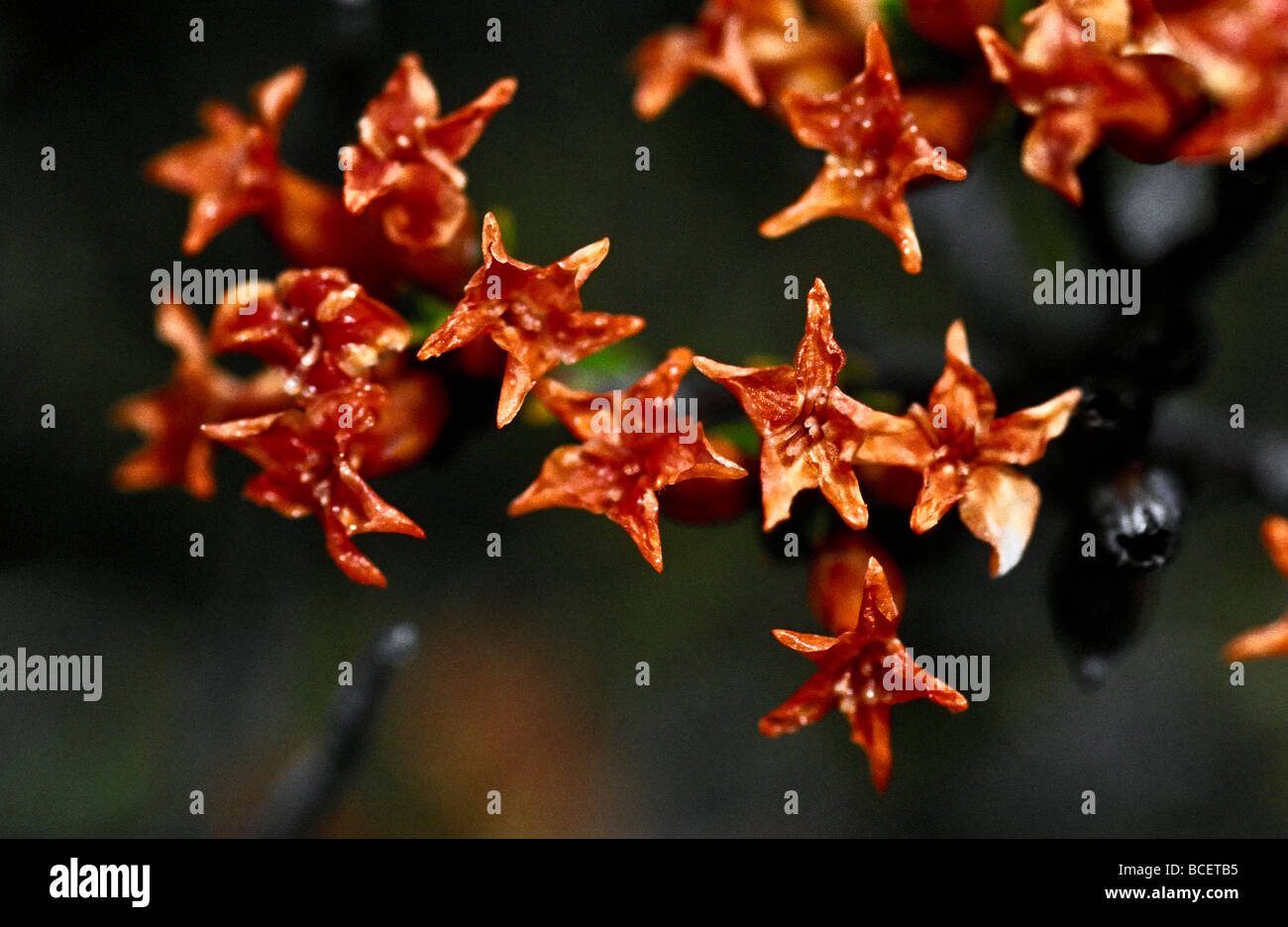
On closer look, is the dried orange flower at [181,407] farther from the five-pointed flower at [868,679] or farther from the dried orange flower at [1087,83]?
the dried orange flower at [1087,83]

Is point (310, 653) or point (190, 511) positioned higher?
point (190, 511)

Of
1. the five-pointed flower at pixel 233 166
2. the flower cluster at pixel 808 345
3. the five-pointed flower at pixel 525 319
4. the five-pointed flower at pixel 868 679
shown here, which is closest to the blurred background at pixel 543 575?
the five-pointed flower at pixel 233 166

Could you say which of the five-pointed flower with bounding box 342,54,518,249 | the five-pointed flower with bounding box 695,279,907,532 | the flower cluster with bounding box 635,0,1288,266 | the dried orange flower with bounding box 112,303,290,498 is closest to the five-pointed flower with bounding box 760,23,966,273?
the flower cluster with bounding box 635,0,1288,266

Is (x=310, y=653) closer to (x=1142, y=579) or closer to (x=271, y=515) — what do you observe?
(x=271, y=515)
